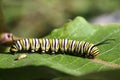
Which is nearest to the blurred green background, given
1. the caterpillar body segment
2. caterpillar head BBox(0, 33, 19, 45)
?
the caterpillar body segment

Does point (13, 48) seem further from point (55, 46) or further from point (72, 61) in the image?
→ point (72, 61)

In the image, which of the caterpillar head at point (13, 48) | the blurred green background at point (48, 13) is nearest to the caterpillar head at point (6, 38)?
the caterpillar head at point (13, 48)

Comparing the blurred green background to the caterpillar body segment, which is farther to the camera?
the blurred green background

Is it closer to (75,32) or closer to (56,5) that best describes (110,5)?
(56,5)

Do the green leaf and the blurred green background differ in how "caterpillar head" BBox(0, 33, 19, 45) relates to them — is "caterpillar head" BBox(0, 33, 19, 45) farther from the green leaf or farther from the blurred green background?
the blurred green background

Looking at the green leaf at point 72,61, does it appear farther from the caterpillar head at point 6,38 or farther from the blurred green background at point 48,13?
the blurred green background at point 48,13

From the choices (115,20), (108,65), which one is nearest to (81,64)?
(108,65)

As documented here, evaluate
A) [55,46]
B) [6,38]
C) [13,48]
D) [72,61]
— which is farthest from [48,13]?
[72,61]
